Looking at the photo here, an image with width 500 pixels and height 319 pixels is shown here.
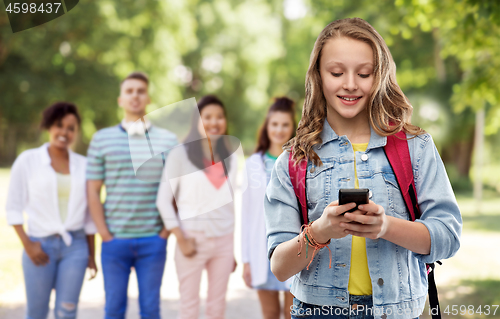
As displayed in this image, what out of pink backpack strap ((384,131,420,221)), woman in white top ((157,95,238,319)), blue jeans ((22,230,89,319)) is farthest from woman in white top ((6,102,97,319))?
pink backpack strap ((384,131,420,221))

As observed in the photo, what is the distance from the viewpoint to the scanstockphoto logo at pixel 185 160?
A: 155 inches

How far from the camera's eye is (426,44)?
1989cm

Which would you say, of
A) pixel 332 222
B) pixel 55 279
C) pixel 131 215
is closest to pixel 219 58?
pixel 131 215

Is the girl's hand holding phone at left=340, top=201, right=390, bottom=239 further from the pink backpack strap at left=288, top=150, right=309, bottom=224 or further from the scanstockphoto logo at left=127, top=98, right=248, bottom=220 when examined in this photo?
the scanstockphoto logo at left=127, top=98, right=248, bottom=220

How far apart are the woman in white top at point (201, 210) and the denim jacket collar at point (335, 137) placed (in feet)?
7.02

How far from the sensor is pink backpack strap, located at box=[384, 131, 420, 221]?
5.63ft

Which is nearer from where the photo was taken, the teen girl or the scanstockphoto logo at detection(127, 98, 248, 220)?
the teen girl

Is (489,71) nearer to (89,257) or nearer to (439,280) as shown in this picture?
(439,280)

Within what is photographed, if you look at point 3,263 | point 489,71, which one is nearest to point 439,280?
point 489,71

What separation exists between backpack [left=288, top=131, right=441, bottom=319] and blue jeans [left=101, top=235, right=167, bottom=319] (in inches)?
96.4

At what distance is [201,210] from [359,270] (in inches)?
91.6

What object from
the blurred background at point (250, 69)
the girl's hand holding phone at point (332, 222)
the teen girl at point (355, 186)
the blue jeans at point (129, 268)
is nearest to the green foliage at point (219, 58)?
the blurred background at point (250, 69)

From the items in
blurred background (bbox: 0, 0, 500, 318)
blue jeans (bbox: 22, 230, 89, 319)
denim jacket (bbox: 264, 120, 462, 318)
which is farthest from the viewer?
blurred background (bbox: 0, 0, 500, 318)

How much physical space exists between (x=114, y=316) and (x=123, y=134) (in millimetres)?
1514
